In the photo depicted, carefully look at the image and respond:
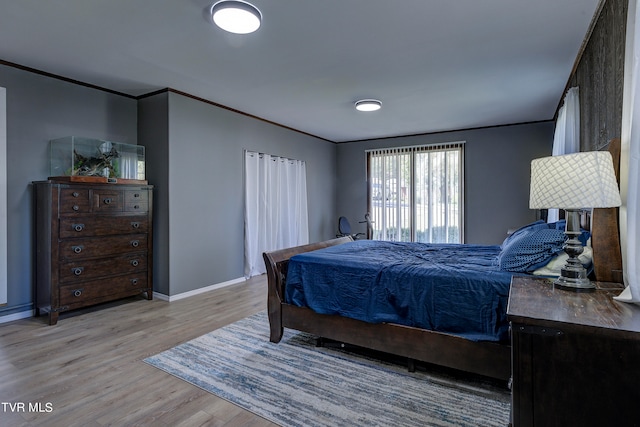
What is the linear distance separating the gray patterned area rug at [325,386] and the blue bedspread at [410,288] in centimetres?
36

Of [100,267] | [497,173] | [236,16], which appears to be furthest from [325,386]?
[497,173]

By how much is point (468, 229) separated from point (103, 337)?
215 inches

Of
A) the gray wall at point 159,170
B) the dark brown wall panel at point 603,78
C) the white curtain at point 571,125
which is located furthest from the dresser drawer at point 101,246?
the white curtain at point 571,125

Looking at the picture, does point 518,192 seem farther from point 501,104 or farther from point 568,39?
Answer: point 568,39

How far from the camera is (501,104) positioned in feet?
14.5

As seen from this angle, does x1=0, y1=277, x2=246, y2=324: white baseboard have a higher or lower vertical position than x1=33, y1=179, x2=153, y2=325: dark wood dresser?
lower

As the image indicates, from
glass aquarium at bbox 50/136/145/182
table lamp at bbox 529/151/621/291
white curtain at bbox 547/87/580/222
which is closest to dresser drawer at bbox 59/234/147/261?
glass aquarium at bbox 50/136/145/182

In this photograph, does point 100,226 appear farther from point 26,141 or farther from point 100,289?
point 26,141

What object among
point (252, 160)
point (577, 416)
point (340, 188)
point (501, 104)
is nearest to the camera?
Answer: point (577, 416)

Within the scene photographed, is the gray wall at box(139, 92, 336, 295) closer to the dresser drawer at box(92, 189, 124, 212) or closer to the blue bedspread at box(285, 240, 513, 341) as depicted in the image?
the dresser drawer at box(92, 189, 124, 212)

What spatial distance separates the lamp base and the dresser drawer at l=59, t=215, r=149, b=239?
12.8ft

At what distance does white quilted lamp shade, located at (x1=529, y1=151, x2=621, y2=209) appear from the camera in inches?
54.1

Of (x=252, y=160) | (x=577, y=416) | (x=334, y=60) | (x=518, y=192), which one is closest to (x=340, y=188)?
(x=252, y=160)

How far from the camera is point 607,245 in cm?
156
